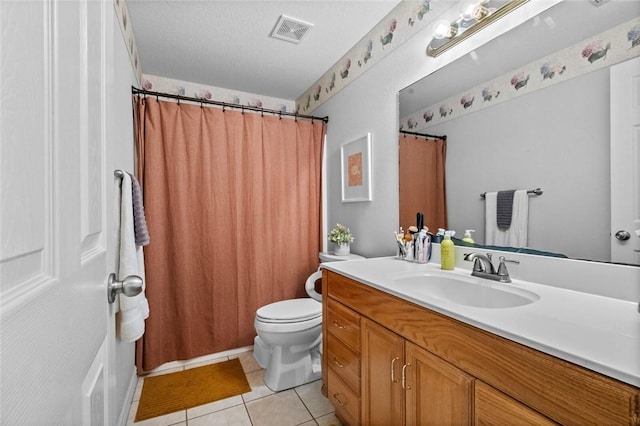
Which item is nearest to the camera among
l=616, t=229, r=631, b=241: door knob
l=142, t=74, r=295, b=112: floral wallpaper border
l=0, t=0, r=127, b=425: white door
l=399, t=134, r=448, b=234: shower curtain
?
l=0, t=0, r=127, b=425: white door

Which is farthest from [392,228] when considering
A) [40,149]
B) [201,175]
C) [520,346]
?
[40,149]

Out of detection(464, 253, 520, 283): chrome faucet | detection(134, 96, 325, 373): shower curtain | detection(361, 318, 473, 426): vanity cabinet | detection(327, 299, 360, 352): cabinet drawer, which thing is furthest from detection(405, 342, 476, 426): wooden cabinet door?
detection(134, 96, 325, 373): shower curtain

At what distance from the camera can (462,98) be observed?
4.70ft

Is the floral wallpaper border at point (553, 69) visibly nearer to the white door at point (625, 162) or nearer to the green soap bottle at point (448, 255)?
the white door at point (625, 162)

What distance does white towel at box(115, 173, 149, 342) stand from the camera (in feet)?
4.12

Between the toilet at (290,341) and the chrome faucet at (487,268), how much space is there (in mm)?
1031

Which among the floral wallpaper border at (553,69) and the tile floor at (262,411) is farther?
the tile floor at (262,411)

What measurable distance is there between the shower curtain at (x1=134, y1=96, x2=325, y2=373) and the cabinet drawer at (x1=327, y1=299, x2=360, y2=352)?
1043 millimetres

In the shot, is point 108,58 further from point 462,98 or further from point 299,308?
point 299,308

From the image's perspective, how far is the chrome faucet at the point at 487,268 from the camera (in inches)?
45.5

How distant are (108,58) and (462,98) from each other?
1434 mm

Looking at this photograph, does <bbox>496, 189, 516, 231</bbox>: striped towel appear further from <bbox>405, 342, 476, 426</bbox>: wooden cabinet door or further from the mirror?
<bbox>405, 342, 476, 426</bbox>: wooden cabinet door

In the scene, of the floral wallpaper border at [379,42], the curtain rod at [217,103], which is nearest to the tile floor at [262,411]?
the curtain rod at [217,103]

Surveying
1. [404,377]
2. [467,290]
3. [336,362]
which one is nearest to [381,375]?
[404,377]
